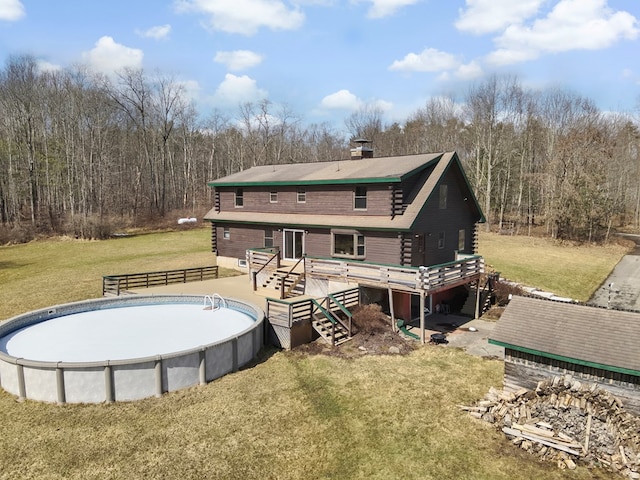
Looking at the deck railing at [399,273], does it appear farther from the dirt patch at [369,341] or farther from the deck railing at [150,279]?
Answer: the deck railing at [150,279]

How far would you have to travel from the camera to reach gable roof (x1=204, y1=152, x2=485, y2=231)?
838 inches

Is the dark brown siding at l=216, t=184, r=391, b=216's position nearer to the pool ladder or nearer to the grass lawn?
the pool ladder

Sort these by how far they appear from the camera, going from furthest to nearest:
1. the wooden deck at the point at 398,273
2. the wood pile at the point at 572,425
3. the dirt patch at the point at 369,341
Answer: the wooden deck at the point at 398,273 → the dirt patch at the point at 369,341 → the wood pile at the point at 572,425

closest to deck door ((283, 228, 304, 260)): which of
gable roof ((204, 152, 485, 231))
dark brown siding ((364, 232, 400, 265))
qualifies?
gable roof ((204, 152, 485, 231))

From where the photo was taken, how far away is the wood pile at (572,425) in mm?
10359

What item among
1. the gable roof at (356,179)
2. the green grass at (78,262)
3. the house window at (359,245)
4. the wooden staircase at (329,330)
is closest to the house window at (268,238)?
the gable roof at (356,179)

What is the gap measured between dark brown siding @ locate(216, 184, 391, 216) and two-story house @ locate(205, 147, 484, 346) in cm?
6

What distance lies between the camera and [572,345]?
38.2 feet

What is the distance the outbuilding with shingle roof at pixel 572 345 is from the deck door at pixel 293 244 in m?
13.9

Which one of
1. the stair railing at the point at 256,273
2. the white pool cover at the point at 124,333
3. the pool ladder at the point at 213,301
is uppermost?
the stair railing at the point at 256,273

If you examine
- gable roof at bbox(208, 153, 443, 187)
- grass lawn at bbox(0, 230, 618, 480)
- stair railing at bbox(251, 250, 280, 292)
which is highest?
gable roof at bbox(208, 153, 443, 187)

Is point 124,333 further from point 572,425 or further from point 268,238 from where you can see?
point 572,425

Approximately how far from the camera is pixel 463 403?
13.3 meters

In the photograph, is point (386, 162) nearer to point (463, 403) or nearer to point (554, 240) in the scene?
point (463, 403)
